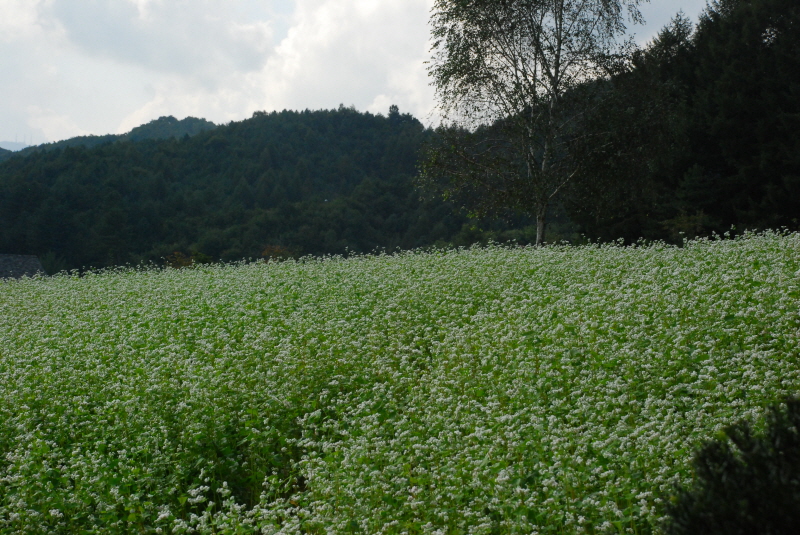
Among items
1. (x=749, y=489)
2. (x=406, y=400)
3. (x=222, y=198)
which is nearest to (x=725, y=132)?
(x=406, y=400)

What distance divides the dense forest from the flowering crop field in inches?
497

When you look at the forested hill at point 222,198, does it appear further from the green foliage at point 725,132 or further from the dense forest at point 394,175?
the green foliage at point 725,132

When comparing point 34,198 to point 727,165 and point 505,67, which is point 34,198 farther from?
point 727,165

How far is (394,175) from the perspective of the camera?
264 ft

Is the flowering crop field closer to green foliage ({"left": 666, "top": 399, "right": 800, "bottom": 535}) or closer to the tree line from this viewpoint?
green foliage ({"left": 666, "top": 399, "right": 800, "bottom": 535})

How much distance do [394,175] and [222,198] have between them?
2158 centimetres

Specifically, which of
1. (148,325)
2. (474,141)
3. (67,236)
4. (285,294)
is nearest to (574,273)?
(285,294)

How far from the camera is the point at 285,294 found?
14.6 metres

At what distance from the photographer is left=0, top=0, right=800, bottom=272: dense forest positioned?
24594 millimetres

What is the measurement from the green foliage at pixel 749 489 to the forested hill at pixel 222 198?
5001 cm

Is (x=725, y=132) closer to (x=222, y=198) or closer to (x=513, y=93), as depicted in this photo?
(x=513, y=93)

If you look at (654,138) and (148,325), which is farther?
(654,138)

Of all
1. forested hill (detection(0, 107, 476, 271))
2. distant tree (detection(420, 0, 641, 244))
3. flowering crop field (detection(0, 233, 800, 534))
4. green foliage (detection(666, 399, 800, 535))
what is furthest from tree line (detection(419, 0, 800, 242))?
forested hill (detection(0, 107, 476, 271))

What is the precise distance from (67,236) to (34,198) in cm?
462
